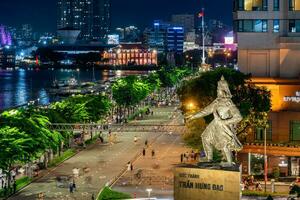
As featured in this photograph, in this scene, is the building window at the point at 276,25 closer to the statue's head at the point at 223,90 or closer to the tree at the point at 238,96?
the tree at the point at 238,96

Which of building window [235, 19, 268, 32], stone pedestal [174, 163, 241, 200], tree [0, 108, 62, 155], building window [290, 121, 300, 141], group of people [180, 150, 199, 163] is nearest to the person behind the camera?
stone pedestal [174, 163, 241, 200]

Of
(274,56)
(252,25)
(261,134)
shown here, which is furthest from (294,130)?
(252,25)

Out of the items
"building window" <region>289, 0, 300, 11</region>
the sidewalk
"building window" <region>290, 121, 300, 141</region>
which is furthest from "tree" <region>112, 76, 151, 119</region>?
"building window" <region>290, 121, 300, 141</region>

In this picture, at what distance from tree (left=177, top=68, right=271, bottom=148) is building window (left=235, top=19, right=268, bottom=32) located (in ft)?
31.8

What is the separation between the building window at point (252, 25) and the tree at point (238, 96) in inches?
382

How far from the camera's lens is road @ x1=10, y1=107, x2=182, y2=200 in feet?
168

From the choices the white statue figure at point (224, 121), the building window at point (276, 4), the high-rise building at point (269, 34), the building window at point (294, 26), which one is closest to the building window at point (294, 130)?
the high-rise building at point (269, 34)

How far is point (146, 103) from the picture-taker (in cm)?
14525

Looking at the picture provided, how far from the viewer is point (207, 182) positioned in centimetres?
2630

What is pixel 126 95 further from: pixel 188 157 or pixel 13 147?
pixel 13 147

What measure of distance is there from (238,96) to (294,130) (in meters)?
7.73

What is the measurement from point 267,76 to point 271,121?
262 inches

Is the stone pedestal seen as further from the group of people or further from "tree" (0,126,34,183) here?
the group of people

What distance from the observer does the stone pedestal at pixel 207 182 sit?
2589cm
